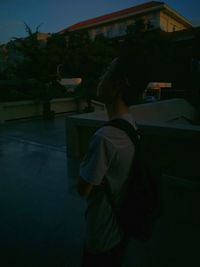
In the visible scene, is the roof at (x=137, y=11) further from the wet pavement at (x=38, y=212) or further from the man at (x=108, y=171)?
the man at (x=108, y=171)

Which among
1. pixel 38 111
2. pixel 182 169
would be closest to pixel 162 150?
pixel 182 169

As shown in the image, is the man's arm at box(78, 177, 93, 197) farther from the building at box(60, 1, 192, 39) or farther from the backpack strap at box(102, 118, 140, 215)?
the building at box(60, 1, 192, 39)

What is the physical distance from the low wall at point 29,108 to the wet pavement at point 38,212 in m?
4.87

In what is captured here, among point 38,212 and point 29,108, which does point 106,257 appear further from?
point 29,108

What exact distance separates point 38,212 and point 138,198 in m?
2.37

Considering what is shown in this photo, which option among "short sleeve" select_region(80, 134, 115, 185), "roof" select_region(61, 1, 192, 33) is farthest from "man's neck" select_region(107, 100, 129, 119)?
"roof" select_region(61, 1, 192, 33)

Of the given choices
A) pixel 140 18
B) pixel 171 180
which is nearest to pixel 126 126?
pixel 171 180

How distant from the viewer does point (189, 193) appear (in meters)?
3.85

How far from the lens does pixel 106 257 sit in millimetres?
1472

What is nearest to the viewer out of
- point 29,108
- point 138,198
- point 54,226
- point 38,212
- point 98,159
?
point 98,159

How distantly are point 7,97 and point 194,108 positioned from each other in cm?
832

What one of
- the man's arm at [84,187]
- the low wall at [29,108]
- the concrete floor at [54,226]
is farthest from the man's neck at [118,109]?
the low wall at [29,108]

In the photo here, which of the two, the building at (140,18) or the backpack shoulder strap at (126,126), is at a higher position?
the building at (140,18)

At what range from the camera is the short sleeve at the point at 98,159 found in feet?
4.11
